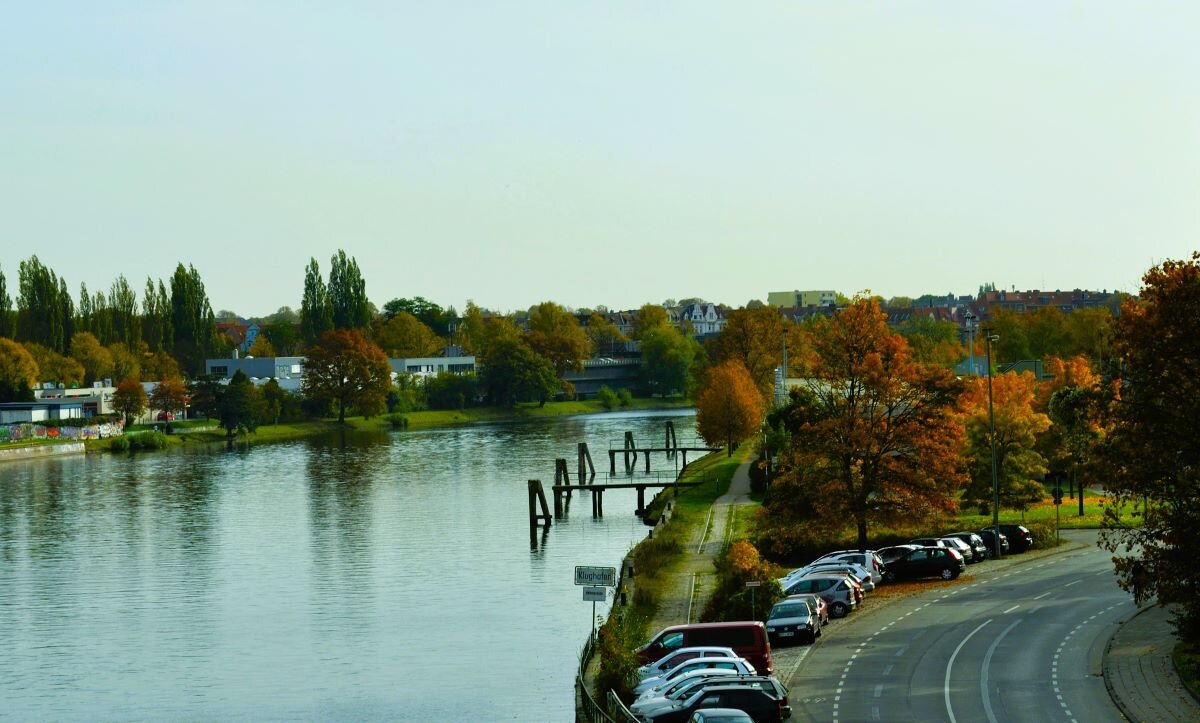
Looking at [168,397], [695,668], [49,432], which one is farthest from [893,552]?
[168,397]

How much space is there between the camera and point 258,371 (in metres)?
172

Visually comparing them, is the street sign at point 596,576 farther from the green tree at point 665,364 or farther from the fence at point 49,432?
the green tree at point 665,364

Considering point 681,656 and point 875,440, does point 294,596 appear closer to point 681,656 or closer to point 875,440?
point 875,440

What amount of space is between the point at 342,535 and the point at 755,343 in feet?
204

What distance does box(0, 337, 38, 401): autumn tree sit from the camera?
142 m

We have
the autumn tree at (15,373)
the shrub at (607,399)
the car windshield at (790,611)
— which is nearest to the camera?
the car windshield at (790,611)

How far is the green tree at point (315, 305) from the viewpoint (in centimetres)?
17838

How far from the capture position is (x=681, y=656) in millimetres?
30922

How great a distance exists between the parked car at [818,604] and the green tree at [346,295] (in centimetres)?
14593

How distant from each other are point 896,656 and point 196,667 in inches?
767

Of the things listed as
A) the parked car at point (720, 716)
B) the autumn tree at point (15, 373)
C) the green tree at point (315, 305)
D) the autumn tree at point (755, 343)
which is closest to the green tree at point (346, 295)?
the green tree at point (315, 305)

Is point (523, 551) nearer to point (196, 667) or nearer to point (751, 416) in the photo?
point (196, 667)

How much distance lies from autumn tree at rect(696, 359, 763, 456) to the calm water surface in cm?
1011

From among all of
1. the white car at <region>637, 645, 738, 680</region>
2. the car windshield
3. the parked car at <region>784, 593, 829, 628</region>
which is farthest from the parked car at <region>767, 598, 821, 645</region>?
the white car at <region>637, 645, 738, 680</region>
